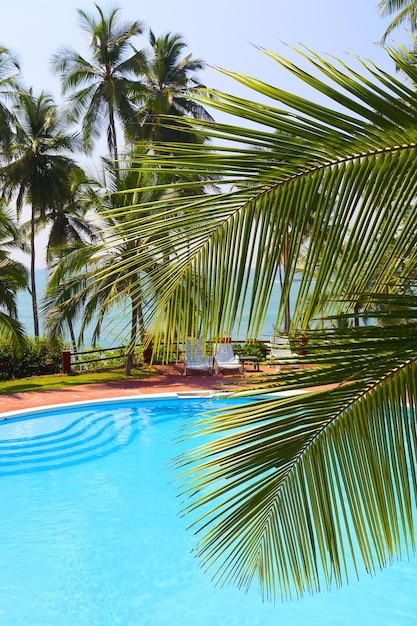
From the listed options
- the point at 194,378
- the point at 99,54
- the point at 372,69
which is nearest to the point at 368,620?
the point at 372,69

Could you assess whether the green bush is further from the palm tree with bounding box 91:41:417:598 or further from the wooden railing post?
the palm tree with bounding box 91:41:417:598

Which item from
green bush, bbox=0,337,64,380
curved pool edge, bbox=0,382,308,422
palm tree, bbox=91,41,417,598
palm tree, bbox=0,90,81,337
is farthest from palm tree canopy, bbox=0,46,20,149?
palm tree, bbox=91,41,417,598

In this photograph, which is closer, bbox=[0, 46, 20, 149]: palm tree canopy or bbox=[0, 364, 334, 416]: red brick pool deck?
bbox=[0, 364, 334, 416]: red brick pool deck

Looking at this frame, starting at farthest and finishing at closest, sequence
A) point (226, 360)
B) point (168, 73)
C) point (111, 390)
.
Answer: point (168, 73) < point (226, 360) < point (111, 390)

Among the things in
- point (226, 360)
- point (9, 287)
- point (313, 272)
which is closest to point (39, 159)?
point (9, 287)

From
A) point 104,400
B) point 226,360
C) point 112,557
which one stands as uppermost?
point 226,360

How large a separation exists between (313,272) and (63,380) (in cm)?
1554

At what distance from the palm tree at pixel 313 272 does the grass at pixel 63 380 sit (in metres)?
14.2

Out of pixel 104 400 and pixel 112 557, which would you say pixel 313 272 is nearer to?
pixel 112 557

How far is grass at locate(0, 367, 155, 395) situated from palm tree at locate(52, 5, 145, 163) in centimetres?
1136

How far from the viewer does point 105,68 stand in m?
25.0

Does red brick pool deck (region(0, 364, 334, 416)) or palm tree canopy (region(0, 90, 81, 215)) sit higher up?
palm tree canopy (region(0, 90, 81, 215))

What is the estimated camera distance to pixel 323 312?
4.64 ft

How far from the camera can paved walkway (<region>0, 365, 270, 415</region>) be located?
43.9 ft
